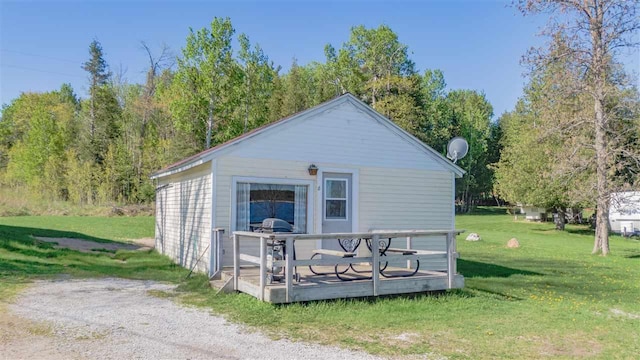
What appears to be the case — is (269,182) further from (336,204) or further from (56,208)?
(56,208)

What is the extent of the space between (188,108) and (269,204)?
20.6 m

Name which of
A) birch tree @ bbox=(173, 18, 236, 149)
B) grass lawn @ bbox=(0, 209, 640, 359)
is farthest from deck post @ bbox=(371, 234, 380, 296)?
birch tree @ bbox=(173, 18, 236, 149)

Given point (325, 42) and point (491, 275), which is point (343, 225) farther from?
point (325, 42)

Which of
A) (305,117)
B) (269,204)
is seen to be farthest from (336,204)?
(305,117)

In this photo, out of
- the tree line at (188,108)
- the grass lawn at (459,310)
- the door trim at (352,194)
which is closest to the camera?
the grass lawn at (459,310)

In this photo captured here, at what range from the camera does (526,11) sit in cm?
1933

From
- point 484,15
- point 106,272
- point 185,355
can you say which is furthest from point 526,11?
point 185,355

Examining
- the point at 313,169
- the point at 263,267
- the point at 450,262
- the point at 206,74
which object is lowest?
the point at 450,262

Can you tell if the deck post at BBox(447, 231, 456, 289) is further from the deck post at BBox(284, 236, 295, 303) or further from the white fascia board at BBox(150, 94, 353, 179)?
the white fascia board at BBox(150, 94, 353, 179)

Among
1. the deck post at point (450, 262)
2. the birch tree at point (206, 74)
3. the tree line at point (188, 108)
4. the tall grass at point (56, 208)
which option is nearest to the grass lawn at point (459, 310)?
the deck post at point (450, 262)

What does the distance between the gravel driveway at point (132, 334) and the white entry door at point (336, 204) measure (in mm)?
3989

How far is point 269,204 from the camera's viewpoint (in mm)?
9789

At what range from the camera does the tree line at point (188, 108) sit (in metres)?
28.9

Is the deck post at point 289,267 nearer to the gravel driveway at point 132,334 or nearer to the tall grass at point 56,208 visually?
the gravel driveway at point 132,334
